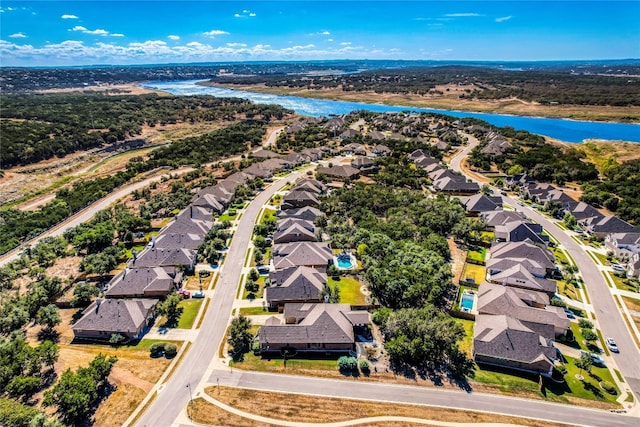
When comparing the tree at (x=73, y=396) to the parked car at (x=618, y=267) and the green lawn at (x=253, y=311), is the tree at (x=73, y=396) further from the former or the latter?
the parked car at (x=618, y=267)

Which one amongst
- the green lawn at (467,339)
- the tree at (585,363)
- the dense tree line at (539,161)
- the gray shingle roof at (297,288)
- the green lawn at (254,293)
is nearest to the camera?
the tree at (585,363)

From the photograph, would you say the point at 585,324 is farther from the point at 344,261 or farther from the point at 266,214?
the point at 266,214

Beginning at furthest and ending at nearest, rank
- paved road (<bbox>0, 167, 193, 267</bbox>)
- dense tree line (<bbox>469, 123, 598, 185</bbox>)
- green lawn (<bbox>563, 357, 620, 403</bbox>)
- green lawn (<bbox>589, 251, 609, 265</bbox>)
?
1. dense tree line (<bbox>469, 123, 598, 185</bbox>)
2. paved road (<bbox>0, 167, 193, 267</bbox>)
3. green lawn (<bbox>589, 251, 609, 265</bbox>)
4. green lawn (<bbox>563, 357, 620, 403</bbox>)

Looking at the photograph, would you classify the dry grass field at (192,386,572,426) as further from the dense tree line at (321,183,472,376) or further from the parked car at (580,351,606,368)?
the parked car at (580,351,606,368)

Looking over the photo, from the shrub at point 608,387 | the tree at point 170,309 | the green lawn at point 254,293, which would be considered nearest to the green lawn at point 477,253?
the shrub at point 608,387

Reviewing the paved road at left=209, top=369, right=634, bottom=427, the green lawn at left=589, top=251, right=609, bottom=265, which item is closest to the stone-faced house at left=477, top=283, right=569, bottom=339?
the paved road at left=209, top=369, right=634, bottom=427

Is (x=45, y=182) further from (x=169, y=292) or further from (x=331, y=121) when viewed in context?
(x=331, y=121)
